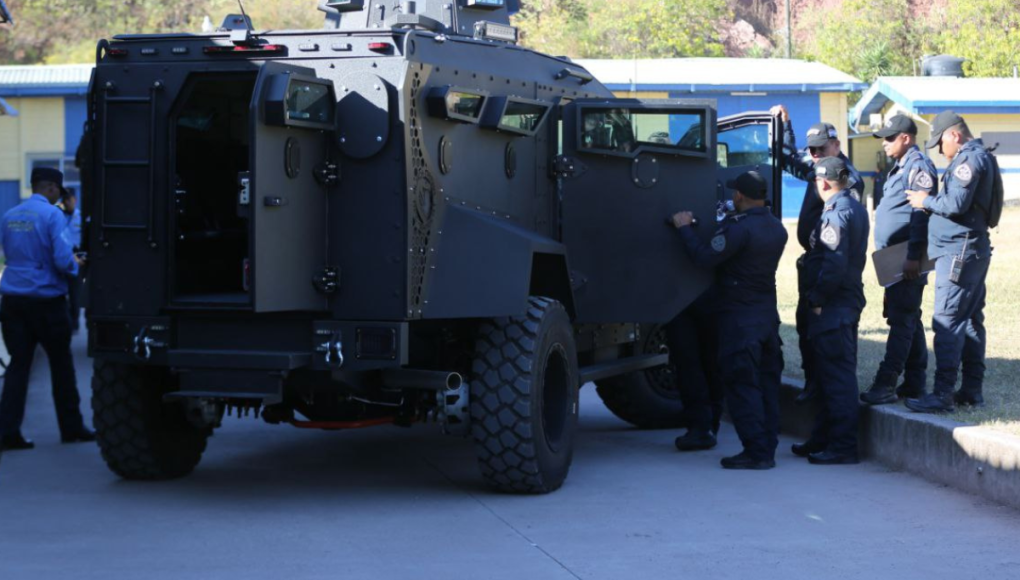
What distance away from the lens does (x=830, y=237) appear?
8.92 metres

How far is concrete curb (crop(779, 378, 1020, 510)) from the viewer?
24.9ft

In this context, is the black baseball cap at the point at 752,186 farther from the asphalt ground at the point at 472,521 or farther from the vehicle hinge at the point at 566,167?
the asphalt ground at the point at 472,521

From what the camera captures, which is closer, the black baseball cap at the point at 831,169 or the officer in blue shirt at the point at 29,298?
the black baseball cap at the point at 831,169

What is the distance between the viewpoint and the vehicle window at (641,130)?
920cm

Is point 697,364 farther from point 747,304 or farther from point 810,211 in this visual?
point 810,211

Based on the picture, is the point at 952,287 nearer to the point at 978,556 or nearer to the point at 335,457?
the point at 978,556

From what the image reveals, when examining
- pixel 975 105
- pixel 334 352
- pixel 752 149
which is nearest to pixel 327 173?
pixel 334 352

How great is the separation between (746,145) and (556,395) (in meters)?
3.34

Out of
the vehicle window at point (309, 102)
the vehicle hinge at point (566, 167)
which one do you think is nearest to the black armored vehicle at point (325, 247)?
the vehicle window at point (309, 102)

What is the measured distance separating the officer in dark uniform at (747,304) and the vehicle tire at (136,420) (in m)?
3.35

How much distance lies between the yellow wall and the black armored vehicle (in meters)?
30.7

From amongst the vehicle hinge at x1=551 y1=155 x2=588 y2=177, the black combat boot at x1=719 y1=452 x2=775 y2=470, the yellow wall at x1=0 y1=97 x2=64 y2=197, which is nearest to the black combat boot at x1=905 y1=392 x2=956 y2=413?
the black combat boot at x1=719 y1=452 x2=775 y2=470

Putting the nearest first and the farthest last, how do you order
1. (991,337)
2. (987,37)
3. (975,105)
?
1. (991,337)
2. (975,105)
3. (987,37)

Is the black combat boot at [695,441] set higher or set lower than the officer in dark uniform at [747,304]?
lower
